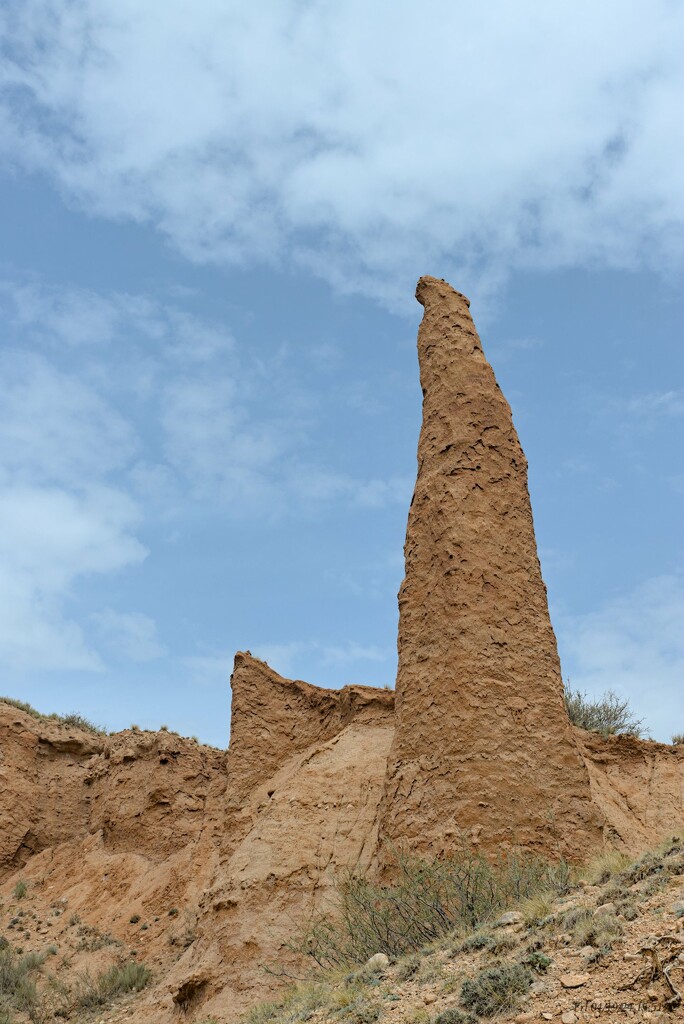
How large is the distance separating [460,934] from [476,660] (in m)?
3.82

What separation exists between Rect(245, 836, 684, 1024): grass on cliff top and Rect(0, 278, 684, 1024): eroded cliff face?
836 mm

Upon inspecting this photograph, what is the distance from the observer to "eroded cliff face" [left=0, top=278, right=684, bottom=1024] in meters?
10.9

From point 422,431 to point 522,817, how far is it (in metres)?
5.96

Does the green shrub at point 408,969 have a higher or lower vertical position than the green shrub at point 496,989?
higher

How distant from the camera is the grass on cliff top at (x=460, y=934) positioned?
656 cm

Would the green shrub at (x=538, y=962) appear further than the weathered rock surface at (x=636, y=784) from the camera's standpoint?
No

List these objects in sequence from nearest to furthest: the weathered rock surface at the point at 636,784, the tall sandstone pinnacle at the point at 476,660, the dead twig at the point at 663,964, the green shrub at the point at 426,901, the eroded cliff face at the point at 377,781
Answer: the dead twig at the point at 663,964, the green shrub at the point at 426,901, the tall sandstone pinnacle at the point at 476,660, the eroded cliff face at the point at 377,781, the weathered rock surface at the point at 636,784

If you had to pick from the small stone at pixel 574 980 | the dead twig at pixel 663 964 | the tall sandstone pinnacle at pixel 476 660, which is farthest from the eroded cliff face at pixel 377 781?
the dead twig at pixel 663 964

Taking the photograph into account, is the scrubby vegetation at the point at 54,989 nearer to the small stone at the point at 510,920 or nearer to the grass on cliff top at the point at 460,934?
the grass on cliff top at the point at 460,934

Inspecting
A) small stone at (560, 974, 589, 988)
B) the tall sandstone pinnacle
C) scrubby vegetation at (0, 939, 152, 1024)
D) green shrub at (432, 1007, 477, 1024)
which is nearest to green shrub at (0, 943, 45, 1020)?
scrubby vegetation at (0, 939, 152, 1024)

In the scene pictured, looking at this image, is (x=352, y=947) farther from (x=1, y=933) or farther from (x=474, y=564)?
(x=1, y=933)

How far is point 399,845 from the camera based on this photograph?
10.9m

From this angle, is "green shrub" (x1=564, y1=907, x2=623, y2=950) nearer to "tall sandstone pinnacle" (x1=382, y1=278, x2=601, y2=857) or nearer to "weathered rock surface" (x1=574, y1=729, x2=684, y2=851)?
"tall sandstone pinnacle" (x1=382, y1=278, x2=601, y2=857)

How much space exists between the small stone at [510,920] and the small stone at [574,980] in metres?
1.50
